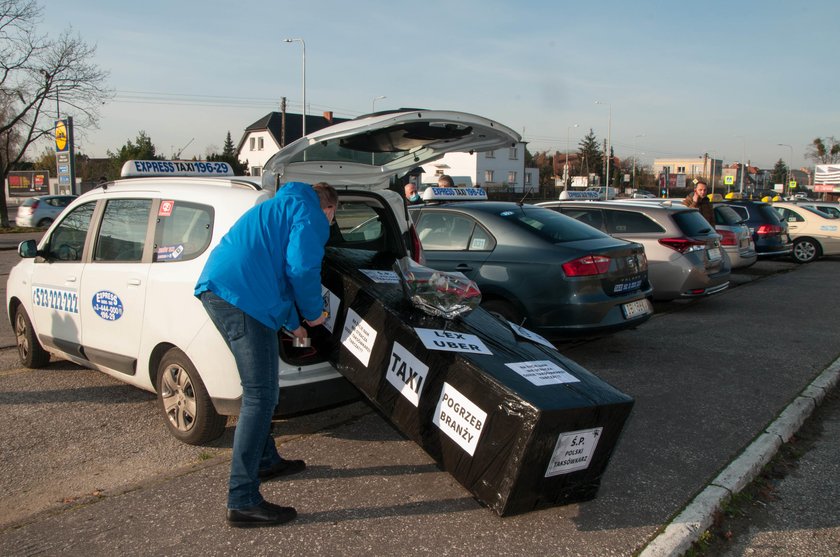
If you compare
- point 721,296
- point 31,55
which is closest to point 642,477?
point 721,296

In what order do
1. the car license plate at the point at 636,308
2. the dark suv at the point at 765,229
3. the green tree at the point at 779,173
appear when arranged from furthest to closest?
the green tree at the point at 779,173, the dark suv at the point at 765,229, the car license plate at the point at 636,308

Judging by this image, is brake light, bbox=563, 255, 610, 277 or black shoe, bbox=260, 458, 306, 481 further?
brake light, bbox=563, 255, 610, 277

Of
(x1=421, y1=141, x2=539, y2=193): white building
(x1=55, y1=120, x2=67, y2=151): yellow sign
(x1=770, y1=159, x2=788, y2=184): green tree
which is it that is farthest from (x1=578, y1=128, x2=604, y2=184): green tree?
(x1=55, y1=120, x2=67, y2=151): yellow sign

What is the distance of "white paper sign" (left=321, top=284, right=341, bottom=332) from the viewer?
3982 mm

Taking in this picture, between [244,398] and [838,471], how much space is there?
3653mm

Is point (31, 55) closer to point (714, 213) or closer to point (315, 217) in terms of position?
point (714, 213)

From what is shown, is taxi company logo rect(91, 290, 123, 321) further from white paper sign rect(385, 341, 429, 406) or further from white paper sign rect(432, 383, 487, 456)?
white paper sign rect(432, 383, 487, 456)

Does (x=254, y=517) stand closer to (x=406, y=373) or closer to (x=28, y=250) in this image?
(x=406, y=373)

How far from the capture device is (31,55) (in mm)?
29953

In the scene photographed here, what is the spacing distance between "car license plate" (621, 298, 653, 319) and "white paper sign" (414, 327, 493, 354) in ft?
10.9

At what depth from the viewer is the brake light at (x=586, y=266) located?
6.28 metres

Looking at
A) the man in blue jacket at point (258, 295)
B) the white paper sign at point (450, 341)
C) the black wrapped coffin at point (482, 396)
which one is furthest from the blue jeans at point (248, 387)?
the white paper sign at point (450, 341)

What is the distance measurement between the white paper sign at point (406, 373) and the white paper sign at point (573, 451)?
0.75 meters

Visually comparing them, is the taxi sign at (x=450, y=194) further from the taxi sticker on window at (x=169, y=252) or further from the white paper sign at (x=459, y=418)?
the white paper sign at (x=459, y=418)
